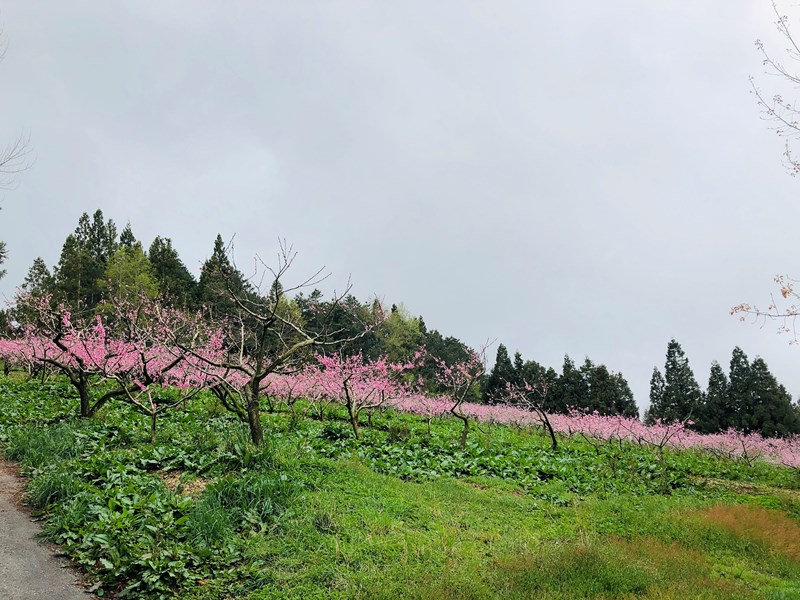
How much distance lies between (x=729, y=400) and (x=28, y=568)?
139 feet

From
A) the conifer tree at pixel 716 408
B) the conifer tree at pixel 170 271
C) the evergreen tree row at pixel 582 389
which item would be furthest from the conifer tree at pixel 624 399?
the conifer tree at pixel 170 271

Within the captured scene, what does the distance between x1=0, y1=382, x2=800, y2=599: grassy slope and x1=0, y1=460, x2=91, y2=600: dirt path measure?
10.1 inches

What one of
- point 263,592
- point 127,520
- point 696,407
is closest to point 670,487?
point 263,592

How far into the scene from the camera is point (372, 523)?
281 inches

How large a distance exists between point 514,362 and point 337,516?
1827 inches

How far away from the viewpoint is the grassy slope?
5785 mm

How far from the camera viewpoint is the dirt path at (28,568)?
547 centimetres

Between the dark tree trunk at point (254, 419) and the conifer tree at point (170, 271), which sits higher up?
the conifer tree at point (170, 271)

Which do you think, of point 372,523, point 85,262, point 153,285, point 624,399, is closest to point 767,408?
point 624,399

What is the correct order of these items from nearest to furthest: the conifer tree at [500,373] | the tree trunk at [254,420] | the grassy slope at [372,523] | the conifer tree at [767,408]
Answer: the grassy slope at [372,523] < the tree trunk at [254,420] < the conifer tree at [767,408] < the conifer tree at [500,373]

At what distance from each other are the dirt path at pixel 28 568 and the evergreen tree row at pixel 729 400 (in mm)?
34462

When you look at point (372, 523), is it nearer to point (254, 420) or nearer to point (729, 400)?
point (254, 420)

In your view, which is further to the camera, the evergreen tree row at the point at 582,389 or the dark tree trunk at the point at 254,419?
the evergreen tree row at the point at 582,389

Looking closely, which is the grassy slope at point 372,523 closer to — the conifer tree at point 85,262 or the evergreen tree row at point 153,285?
the evergreen tree row at point 153,285
